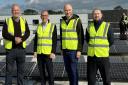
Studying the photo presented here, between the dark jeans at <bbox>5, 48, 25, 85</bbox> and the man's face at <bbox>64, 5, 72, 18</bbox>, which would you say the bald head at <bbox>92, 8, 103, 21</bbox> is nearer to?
the man's face at <bbox>64, 5, 72, 18</bbox>

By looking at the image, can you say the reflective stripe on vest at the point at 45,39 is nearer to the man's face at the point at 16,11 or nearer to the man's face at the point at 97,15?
the man's face at the point at 16,11

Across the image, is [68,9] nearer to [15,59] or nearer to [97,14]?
[97,14]

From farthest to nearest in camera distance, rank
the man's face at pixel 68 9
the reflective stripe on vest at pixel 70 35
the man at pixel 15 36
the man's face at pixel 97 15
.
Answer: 1. the man at pixel 15 36
2. the reflective stripe on vest at pixel 70 35
3. the man's face at pixel 68 9
4. the man's face at pixel 97 15

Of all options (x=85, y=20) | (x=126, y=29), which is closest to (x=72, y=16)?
(x=126, y=29)

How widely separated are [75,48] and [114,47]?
703cm

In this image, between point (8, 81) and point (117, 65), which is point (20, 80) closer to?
→ point (8, 81)

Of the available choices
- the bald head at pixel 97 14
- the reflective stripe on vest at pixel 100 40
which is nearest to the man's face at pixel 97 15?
the bald head at pixel 97 14

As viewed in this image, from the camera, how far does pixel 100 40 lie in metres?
6.65

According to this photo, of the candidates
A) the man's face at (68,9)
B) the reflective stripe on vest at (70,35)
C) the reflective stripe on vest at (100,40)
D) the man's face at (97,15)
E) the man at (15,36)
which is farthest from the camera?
the man at (15,36)

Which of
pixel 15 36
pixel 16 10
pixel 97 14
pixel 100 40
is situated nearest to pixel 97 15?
pixel 97 14

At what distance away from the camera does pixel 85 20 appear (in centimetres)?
4747

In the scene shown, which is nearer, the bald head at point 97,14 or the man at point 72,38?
the bald head at point 97,14

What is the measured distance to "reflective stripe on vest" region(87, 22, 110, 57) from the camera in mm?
6617

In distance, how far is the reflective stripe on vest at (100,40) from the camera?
21.7ft
